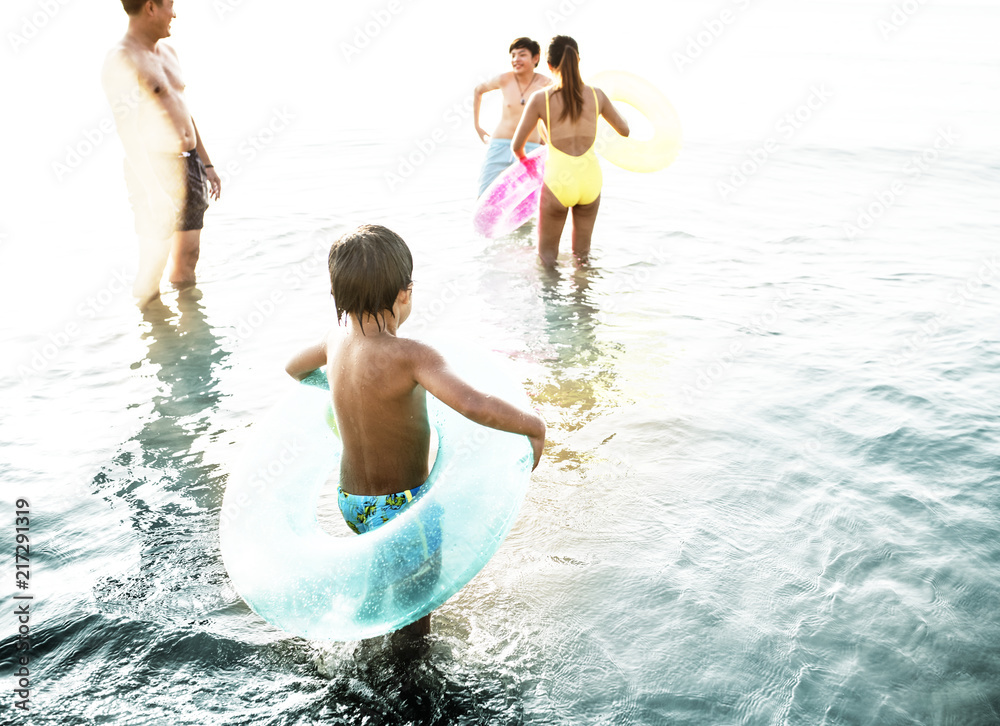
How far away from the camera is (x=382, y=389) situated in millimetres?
2283

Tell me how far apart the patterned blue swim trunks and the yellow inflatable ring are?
4128 mm

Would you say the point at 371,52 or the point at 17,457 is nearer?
the point at 17,457

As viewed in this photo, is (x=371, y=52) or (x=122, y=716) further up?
(x=371, y=52)

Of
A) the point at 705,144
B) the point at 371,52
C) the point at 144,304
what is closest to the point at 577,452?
the point at 144,304

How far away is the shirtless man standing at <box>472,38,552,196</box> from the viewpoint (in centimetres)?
664

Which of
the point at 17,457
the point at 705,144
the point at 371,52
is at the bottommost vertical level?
the point at 17,457

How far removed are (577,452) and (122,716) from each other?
2.16 metres

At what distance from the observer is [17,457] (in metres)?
3.77

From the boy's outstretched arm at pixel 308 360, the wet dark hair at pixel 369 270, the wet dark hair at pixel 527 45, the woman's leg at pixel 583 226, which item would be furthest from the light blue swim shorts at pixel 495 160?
the wet dark hair at pixel 369 270

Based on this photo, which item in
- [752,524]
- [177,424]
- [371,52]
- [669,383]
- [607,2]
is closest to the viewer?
[752,524]

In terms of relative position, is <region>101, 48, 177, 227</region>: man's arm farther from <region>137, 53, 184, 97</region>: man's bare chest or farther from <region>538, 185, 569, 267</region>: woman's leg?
Result: <region>538, 185, 569, 267</region>: woman's leg

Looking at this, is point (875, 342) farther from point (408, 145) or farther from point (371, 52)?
point (371, 52)

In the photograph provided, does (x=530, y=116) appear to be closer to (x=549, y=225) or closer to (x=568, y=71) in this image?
(x=568, y=71)

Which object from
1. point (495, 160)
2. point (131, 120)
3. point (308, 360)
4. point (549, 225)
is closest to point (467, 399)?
point (308, 360)
